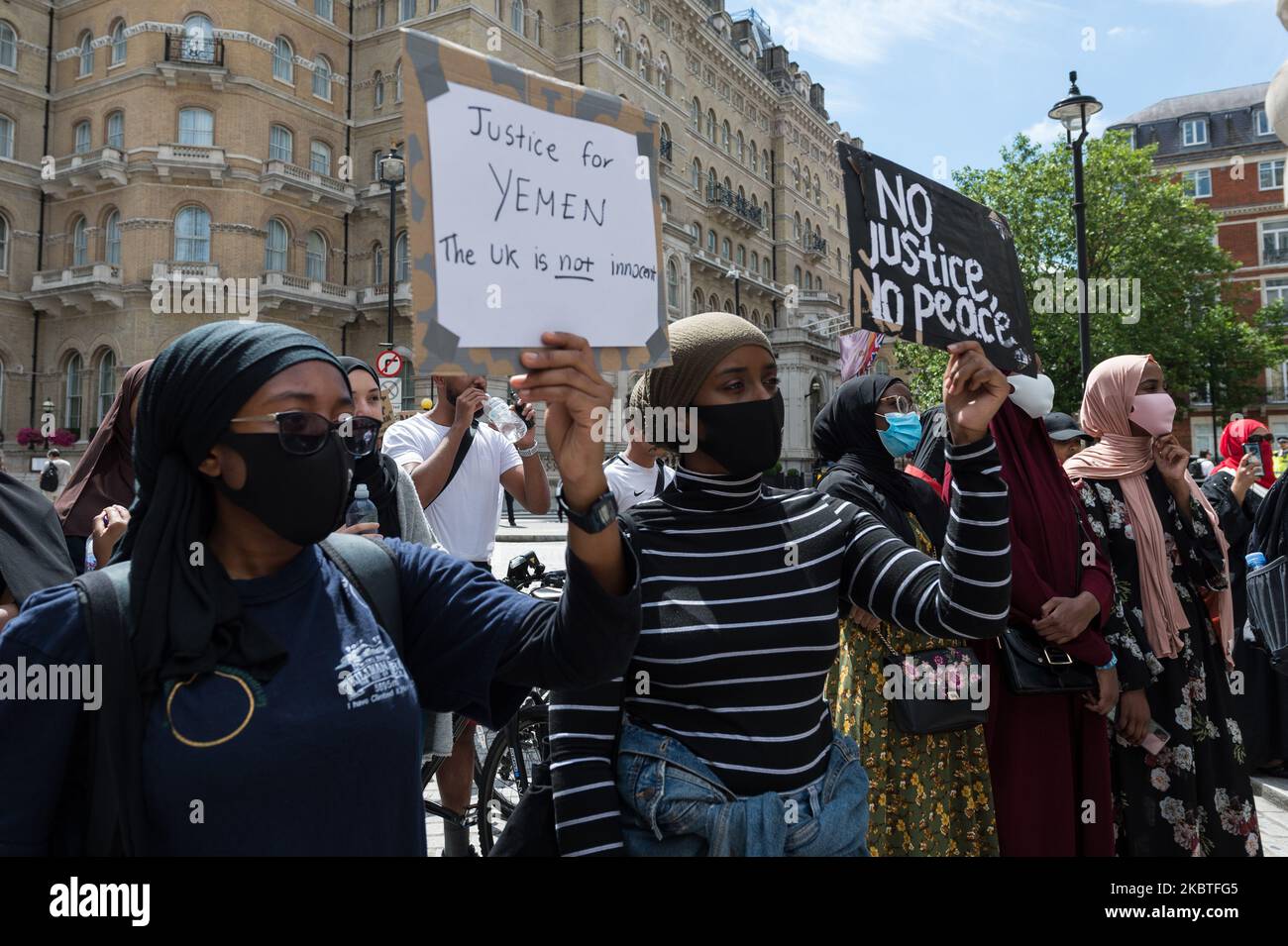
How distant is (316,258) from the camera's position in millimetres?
32844

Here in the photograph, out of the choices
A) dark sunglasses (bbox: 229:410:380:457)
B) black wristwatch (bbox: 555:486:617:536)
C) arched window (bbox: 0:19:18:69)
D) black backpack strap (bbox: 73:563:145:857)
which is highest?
arched window (bbox: 0:19:18:69)

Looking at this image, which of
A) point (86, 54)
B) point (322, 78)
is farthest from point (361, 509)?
point (86, 54)

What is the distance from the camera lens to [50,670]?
4.33 feet

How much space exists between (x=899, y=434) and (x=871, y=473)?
0.18m

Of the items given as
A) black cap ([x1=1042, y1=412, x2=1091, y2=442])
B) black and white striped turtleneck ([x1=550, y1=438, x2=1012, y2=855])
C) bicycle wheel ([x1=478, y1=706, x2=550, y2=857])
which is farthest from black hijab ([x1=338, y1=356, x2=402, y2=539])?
black cap ([x1=1042, y1=412, x2=1091, y2=442])

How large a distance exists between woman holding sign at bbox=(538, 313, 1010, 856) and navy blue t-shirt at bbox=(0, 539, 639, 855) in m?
0.32

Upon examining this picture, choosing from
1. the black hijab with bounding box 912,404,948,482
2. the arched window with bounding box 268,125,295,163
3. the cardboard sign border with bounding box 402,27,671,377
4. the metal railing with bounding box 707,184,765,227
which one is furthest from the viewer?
the metal railing with bounding box 707,184,765,227

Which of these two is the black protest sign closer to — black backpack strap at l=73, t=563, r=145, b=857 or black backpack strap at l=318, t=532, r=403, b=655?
black backpack strap at l=318, t=532, r=403, b=655

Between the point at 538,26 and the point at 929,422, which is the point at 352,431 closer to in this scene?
the point at 929,422

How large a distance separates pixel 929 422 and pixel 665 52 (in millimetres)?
40240

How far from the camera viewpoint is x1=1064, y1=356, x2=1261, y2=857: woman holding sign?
128 inches

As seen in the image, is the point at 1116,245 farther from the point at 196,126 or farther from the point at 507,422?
the point at 507,422

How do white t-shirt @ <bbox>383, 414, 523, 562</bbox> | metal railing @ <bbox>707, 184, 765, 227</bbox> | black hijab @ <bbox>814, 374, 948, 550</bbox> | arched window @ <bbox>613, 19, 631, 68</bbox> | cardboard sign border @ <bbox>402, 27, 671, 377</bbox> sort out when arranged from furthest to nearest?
metal railing @ <bbox>707, 184, 765, 227</bbox> → arched window @ <bbox>613, 19, 631, 68</bbox> → white t-shirt @ <bbox>383, 414, 523, 562</bbox> → black hijab @ <bbox>814, 374, 948, 550</bbox> → cardboard sign border @ <bbox>402, 27, 671, 377</bbox>

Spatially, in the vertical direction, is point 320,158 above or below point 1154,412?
above
